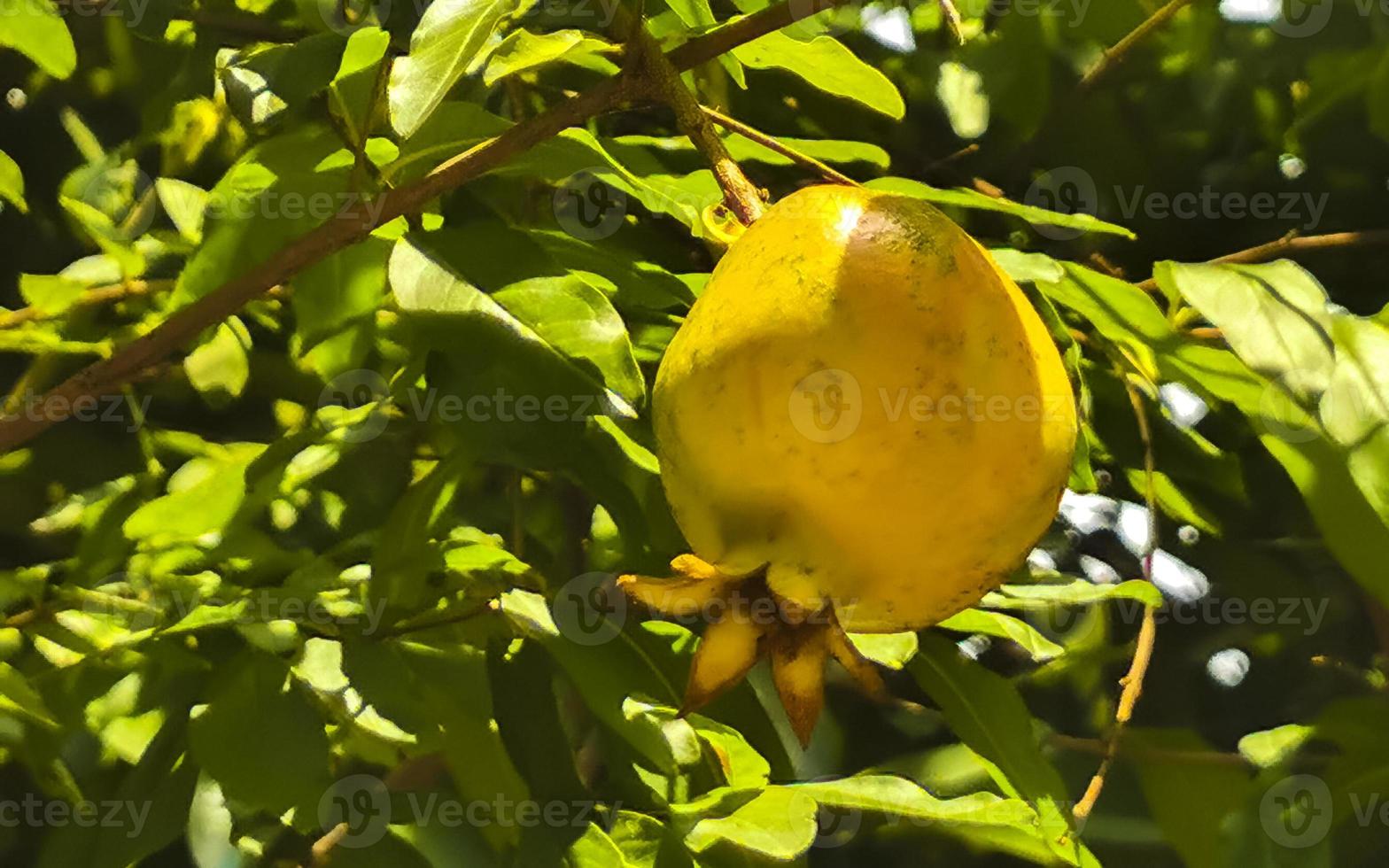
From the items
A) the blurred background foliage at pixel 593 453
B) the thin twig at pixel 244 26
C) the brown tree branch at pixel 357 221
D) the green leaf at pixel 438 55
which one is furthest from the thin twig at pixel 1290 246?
the thin twig at pixel 244 26

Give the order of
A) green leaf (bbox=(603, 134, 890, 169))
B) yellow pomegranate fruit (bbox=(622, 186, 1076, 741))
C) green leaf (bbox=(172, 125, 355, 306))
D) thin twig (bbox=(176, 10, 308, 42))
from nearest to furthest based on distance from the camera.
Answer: yellow pomegranate fruit (bbox=(622, 186, 1076, 741)), green leaf (bbox=(172, 125, 355, 306)), green leaf (bbox=(603, 134, 890, 169)), thin twig (bbox=(176, 10, 308, 42))

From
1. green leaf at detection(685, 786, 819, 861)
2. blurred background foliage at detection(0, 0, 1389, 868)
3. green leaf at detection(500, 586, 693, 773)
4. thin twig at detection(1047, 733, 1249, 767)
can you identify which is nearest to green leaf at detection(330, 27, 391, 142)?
blurred background foliage at detection(0, 0, 1389, 868)

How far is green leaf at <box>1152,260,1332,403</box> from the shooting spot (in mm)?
507

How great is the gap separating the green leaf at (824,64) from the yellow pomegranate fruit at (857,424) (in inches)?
8.4

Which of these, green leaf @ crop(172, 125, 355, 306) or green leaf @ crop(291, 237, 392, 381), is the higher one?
green leaf @ crop(172, 125, 355, 306)

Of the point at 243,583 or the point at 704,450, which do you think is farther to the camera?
the point at 243,583

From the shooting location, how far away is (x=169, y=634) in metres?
0.61

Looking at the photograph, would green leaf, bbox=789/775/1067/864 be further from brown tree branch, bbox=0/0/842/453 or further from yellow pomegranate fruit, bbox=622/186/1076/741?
brown tree branch, bbox=0/0/842/453

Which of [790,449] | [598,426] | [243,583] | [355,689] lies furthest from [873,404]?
[243,583]

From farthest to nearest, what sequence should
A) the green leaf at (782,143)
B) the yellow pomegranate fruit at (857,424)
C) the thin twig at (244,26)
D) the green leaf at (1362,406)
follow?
the thin twig at (244,26), the green leaf at (782,143), the green leaf at (1362,406), the yellow pomegranate fruit at (857,424)

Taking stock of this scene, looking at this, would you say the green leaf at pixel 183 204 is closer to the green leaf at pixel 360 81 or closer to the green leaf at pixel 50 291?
the green leaf at pixel 50 291

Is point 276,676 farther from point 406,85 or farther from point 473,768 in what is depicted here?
point 406,85

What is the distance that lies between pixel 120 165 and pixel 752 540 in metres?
0.79

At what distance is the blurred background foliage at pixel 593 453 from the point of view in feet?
1.73
